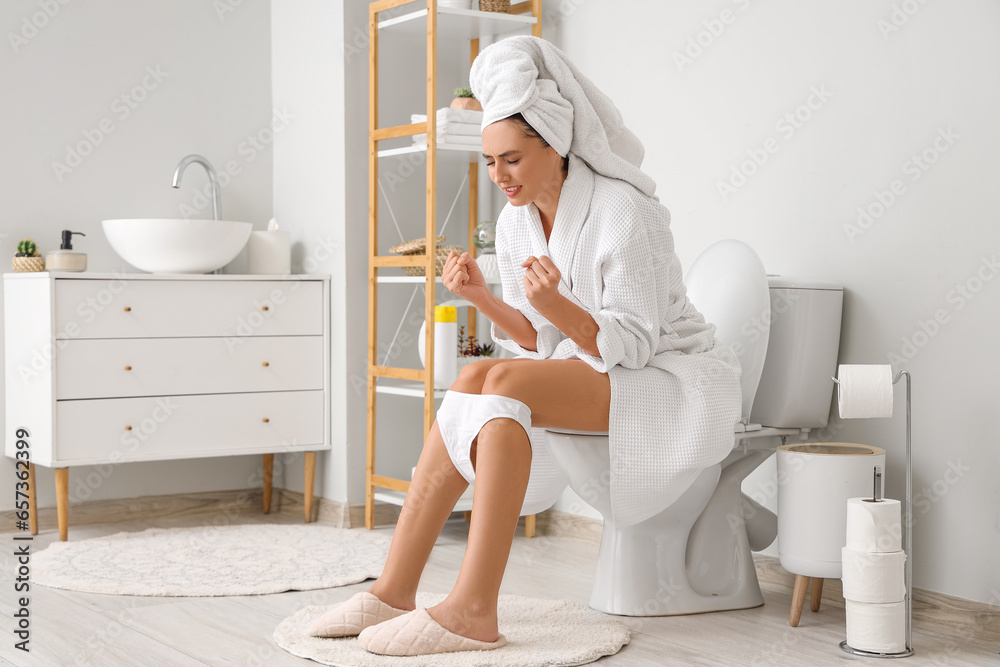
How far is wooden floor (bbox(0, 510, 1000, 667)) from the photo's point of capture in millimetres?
1907

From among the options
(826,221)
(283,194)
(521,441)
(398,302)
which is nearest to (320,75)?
(283,194)

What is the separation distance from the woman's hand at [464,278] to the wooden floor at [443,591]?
687 millimetres

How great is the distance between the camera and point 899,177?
87.7 inches

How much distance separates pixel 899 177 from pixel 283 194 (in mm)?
2041

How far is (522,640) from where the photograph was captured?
1950mm

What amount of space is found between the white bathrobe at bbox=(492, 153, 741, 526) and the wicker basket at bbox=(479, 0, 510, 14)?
1.13 meters

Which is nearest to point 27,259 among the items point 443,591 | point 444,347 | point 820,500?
point 444,347

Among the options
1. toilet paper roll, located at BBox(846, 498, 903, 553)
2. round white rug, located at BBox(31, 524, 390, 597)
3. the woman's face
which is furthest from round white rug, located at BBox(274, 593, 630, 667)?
the woman's face

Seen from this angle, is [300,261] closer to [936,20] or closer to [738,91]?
[738,91]

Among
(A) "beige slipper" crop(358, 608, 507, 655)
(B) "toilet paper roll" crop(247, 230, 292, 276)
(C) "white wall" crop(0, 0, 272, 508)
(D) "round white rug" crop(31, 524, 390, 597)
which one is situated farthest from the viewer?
(B) "toilet paper roll" crop(247, 230, 292, 276)

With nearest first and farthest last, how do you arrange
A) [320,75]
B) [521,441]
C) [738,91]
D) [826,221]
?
[521,441] < [826,221] < [738,91] < [320,75]

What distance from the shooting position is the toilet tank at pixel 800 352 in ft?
7.50

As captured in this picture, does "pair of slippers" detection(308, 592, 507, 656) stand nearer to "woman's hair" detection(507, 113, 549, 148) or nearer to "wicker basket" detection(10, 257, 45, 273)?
"woman's hair" detection(507, 113, 549, 148)

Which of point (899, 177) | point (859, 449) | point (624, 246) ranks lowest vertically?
point (859, 449)
